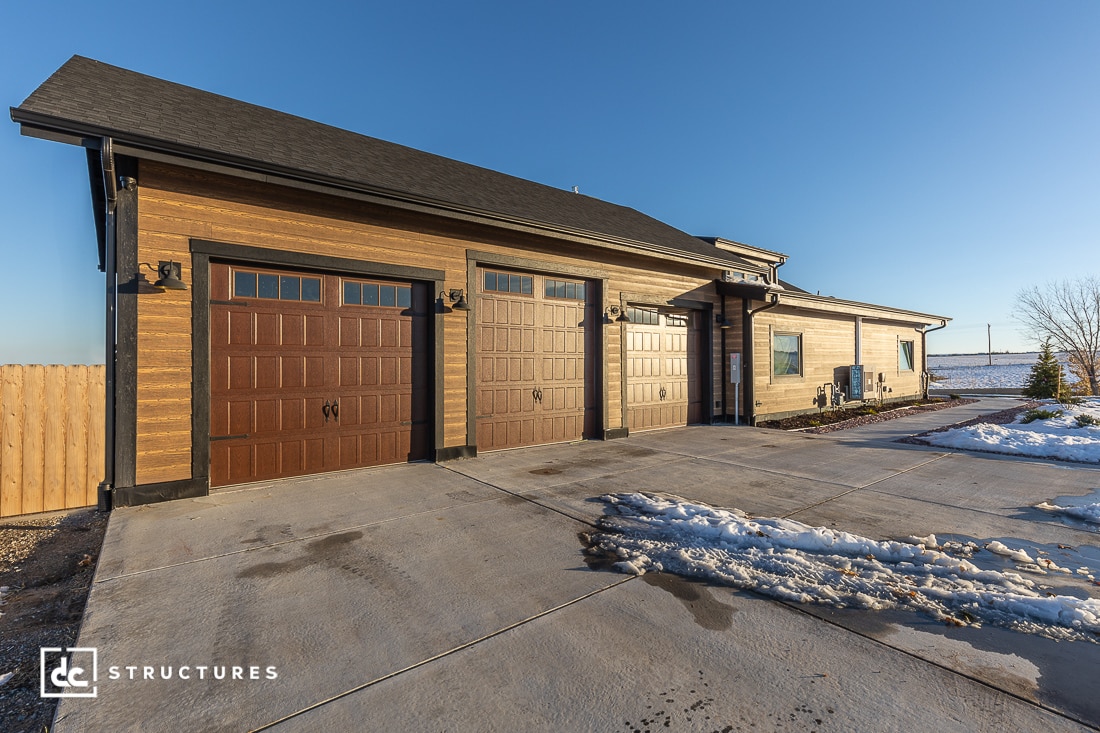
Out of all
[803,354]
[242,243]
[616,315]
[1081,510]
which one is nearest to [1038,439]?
[1081,510]

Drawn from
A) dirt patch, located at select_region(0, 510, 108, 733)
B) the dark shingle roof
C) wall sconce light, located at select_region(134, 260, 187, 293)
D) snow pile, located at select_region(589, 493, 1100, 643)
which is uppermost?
the dark shingle roof

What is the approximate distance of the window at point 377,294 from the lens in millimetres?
6289

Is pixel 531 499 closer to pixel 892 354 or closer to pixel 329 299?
pixel 329 299

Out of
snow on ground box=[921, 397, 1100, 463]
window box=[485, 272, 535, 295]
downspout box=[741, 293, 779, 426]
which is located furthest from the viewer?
downspout box=[741, 293, 779, 426]

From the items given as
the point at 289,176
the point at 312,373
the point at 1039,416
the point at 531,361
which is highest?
the point at 289,176

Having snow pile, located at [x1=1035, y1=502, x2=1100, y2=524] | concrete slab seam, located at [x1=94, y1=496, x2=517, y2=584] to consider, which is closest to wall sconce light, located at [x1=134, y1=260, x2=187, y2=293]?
concrete slab seam, located at [x1=94, y1=496, x2=517, y2=584]

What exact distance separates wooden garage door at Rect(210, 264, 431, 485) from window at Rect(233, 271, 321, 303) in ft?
0.04

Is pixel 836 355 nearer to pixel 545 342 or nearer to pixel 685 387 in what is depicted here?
pixel 685 387

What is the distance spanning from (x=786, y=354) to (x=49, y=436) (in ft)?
46.7

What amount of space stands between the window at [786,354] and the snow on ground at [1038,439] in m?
3.67

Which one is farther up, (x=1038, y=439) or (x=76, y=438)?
(x=76, y=438)

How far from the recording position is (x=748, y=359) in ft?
36.0

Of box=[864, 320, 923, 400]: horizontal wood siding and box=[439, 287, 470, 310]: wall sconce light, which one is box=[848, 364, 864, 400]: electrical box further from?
box=[439, 287, 470, 310]: wall sconce light

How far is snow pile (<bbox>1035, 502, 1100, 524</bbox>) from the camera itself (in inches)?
164
